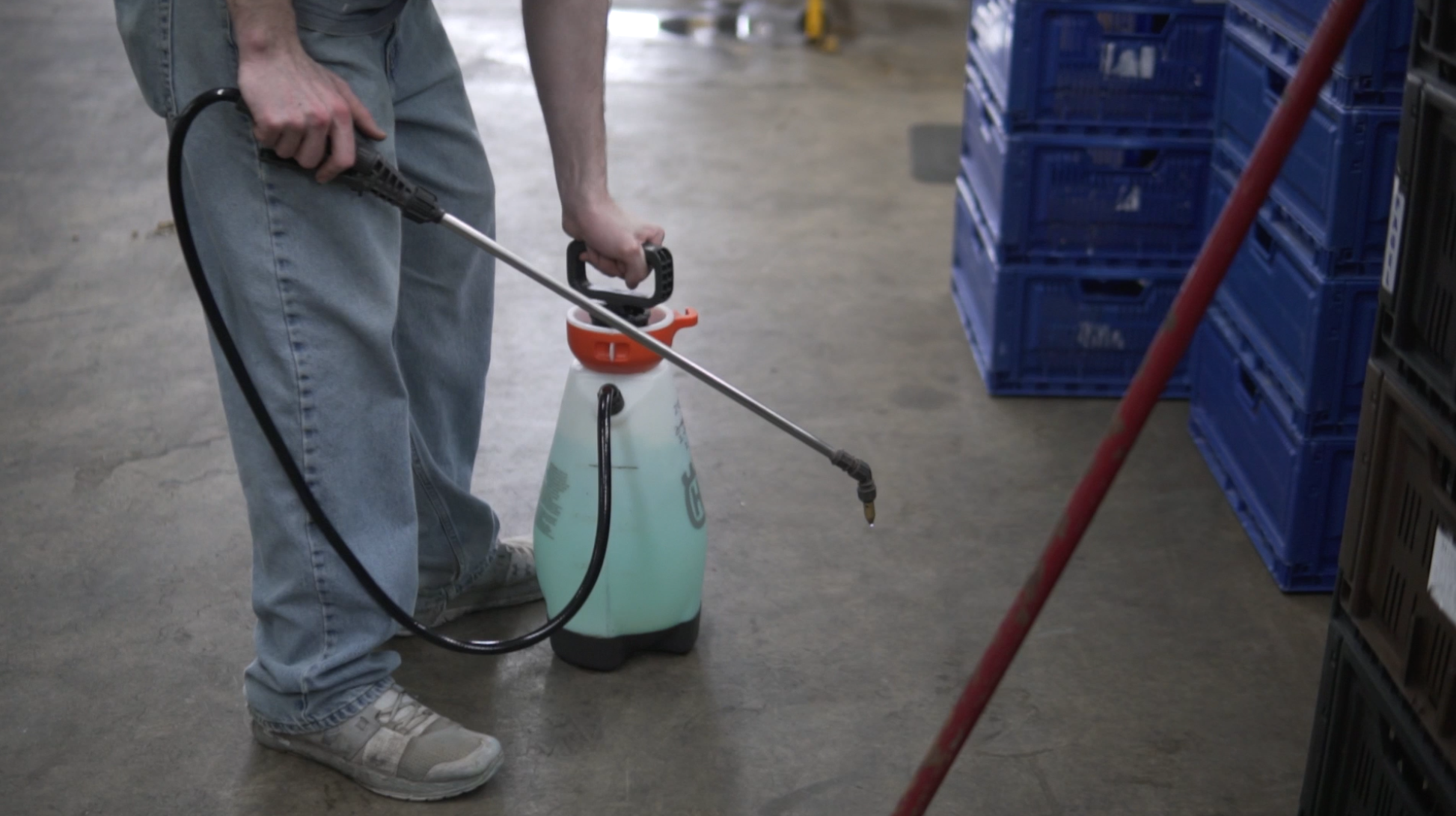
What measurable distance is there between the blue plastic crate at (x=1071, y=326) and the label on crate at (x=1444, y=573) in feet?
5.37

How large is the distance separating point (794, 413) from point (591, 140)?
1154 mm

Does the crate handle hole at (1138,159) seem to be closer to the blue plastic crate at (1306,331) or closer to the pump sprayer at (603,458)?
the blue plastic crate at (1306,331)

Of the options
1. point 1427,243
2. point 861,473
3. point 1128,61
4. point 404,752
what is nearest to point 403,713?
point 404,752

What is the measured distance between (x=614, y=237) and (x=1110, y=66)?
4.51 feet

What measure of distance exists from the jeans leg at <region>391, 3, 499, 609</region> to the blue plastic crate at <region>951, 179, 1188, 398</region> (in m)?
1.26

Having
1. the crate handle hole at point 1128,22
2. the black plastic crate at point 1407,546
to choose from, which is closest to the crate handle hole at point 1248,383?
the crate handle hole at point 1128,22

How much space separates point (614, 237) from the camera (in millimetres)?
1834

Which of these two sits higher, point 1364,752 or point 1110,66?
point 1110,66

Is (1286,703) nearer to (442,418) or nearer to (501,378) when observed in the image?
(442,418)

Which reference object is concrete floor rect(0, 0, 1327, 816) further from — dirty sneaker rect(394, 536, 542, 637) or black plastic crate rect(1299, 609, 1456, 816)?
black plastic crate rect(1299, 609, 1456, 816)

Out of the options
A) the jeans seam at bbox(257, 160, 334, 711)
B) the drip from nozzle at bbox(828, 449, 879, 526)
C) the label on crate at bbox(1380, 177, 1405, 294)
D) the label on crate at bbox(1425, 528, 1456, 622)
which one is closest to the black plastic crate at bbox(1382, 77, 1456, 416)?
the label on crate at bbox(1380, 177, 1405, 294)

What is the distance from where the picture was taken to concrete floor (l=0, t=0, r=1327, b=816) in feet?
6.11

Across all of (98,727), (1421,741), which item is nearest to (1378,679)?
(1421,741)

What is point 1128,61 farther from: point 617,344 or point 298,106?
point 298,106
